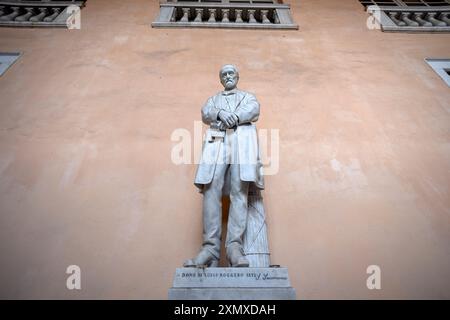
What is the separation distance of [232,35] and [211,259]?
4.56 m

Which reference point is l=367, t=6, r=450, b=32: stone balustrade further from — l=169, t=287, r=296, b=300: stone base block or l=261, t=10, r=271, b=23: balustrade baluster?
l=169, t=287, r=296, b=300: stone base block

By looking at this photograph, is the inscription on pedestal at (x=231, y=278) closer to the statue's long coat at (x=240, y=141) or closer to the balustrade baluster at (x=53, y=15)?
the statue's long coat at (x=240, y=141)

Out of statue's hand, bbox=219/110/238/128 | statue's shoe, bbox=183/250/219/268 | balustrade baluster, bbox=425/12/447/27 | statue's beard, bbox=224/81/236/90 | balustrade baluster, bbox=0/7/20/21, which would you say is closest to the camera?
statue's shoe, bbox=183/250/219/268

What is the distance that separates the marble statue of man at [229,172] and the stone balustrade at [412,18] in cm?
458

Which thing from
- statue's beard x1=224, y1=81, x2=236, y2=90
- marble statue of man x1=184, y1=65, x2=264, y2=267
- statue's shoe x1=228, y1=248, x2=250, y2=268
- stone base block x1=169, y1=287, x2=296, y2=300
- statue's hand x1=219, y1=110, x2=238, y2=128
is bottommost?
stone base block x1=169, y1=287, x2=296, y2=300

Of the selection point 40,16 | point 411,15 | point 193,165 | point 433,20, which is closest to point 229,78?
point 193,165

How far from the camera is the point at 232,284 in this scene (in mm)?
2236

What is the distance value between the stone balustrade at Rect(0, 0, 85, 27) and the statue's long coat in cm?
423

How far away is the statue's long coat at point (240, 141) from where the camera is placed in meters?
2.88

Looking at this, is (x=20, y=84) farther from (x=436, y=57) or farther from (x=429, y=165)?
(x=436, y=57)

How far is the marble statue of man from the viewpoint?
2.70m

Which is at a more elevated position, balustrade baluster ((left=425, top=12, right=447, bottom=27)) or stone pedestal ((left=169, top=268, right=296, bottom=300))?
balustrade baluster ((left=425, top=12, right=447, bottom=27))

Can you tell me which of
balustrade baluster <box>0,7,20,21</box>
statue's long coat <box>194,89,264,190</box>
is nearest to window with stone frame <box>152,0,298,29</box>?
balustrade baluster <box>0,7,20,21</box>
